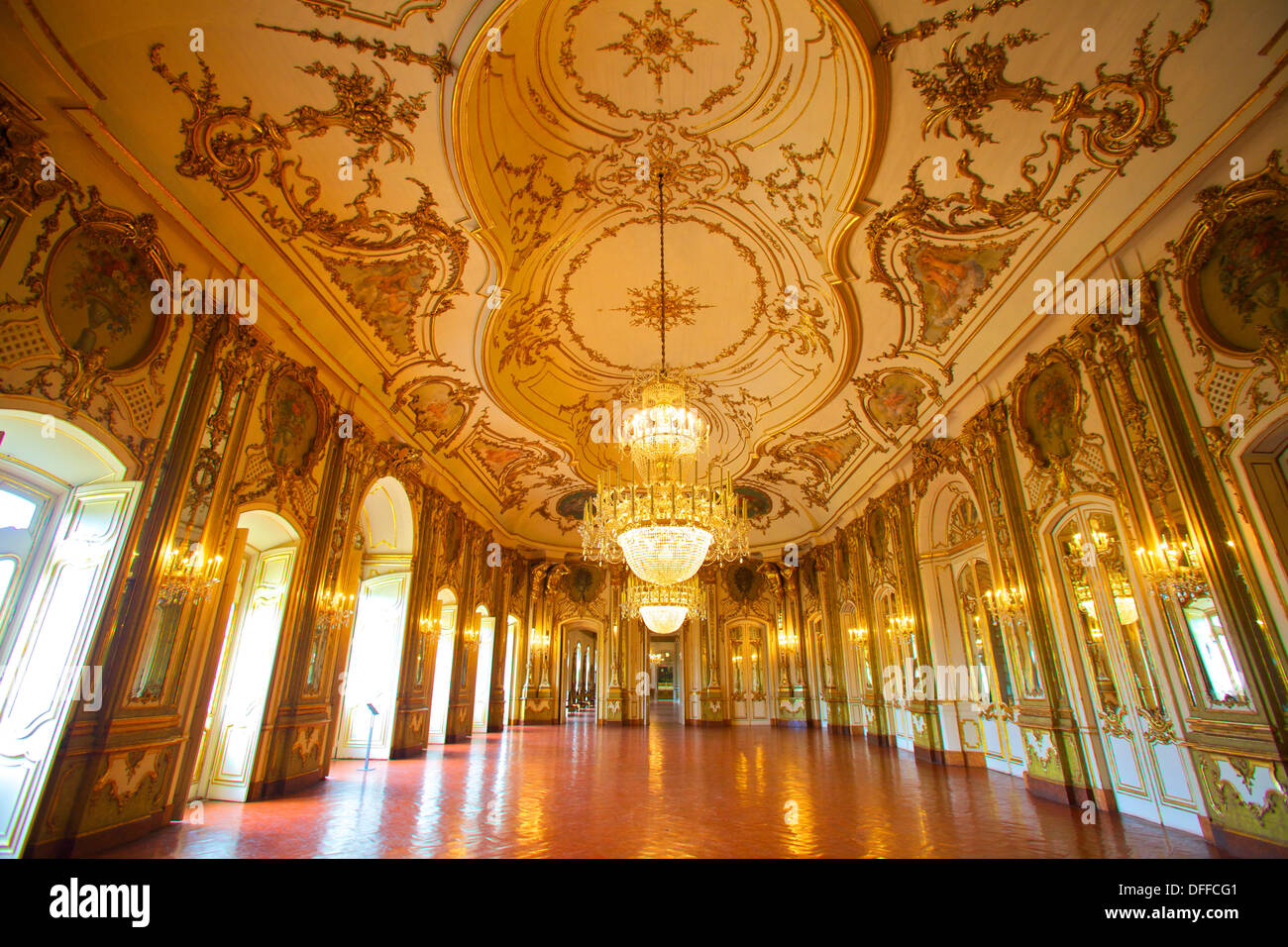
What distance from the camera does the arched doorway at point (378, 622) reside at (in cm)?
941

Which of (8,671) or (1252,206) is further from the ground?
(1252,206)

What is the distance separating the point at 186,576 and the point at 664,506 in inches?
189

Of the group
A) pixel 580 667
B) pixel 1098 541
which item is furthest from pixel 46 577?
pixel 580 667

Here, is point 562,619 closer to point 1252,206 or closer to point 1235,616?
point 1235,616

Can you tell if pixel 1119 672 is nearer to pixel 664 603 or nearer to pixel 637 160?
pixel 664 603

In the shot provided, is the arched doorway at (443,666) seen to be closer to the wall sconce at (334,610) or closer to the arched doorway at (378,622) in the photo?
the arched doorway at (378,622)

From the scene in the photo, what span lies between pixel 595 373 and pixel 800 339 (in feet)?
12.4

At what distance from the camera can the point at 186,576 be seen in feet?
16.6

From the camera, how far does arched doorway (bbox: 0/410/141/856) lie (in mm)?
3963

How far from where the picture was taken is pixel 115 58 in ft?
13.4

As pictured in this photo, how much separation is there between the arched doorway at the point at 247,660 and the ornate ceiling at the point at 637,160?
223 cm

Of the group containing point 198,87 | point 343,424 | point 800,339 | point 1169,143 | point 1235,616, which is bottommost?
point 1235,616

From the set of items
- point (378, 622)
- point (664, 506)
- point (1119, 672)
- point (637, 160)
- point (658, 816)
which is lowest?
point (658, 816)
